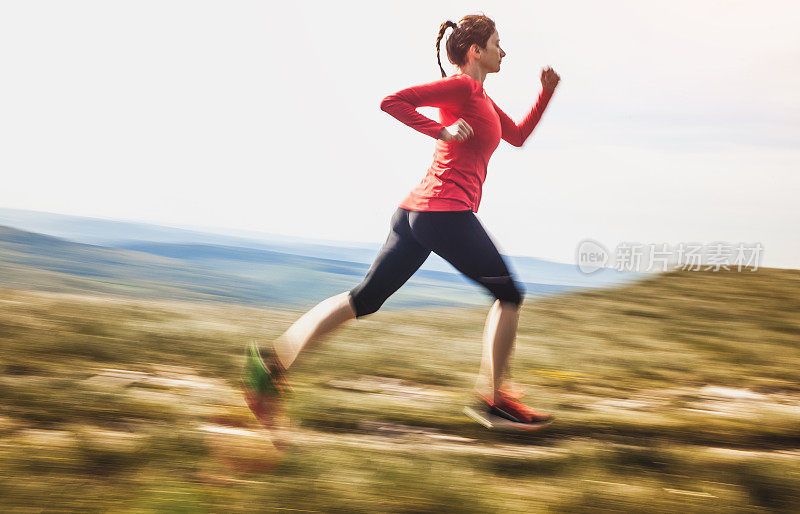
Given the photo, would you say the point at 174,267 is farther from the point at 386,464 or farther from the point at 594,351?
the point at 386,464

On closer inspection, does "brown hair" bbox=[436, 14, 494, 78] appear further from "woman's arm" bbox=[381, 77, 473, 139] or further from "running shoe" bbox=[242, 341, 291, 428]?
"running shoe" bbox=[242, 341, 291, 428]

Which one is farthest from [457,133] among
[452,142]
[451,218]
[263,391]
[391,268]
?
[263,391]

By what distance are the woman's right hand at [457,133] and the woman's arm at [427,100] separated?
0.02 meters

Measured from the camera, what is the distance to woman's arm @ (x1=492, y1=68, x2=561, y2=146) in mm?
3025

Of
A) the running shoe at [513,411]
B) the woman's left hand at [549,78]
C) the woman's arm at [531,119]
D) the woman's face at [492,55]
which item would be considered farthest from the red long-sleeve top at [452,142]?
the running shoe at [513,411]

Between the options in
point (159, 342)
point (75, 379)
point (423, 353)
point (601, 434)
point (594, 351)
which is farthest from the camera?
point (594, 351)

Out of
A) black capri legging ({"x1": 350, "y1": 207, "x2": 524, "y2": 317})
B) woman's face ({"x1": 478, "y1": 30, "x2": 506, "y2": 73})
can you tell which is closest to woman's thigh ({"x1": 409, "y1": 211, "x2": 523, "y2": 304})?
black capri legging ({"x1": 350, "y1": 207, "x2": 524, "y2": 317})

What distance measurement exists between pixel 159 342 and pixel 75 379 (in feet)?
3.03

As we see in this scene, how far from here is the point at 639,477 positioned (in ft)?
7.79

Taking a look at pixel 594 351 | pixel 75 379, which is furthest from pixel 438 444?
pixel 594 351

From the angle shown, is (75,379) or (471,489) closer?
Result: (471,489)

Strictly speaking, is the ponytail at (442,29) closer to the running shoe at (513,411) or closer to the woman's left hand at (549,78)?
the woman's left hand at (549,78)

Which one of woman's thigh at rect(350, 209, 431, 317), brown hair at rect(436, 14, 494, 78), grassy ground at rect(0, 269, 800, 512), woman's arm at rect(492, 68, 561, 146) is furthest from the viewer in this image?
woman's arm at rect(492, 68, 561, 146)

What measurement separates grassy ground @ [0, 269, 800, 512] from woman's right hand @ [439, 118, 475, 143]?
948 mm
